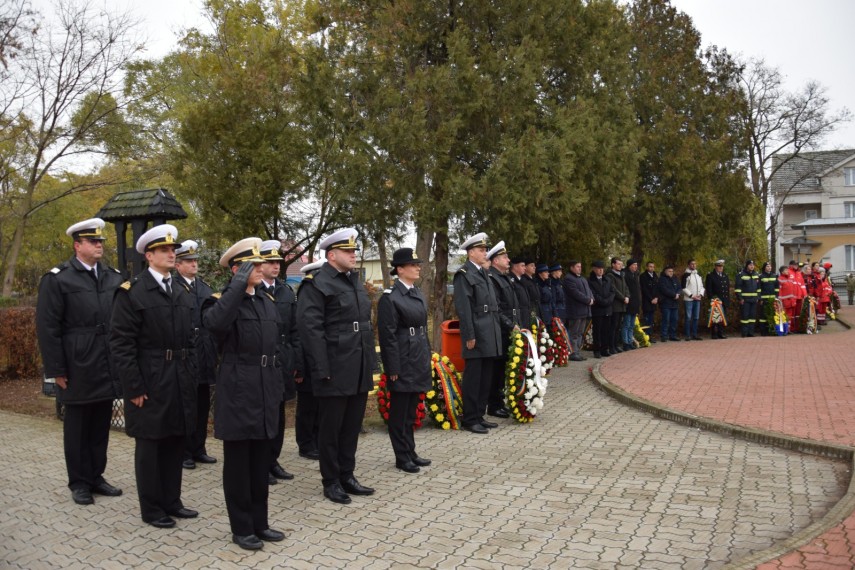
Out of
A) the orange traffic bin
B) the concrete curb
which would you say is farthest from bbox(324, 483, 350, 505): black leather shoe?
the orange traffic bin

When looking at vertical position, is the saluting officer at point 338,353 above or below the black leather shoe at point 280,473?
above

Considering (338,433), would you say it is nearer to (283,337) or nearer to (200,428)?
(283,337)

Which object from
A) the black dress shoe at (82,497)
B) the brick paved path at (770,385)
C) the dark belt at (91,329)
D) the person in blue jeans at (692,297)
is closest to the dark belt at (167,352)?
the dark belt at (91,329)

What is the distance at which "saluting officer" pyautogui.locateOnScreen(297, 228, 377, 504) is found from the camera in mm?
5801

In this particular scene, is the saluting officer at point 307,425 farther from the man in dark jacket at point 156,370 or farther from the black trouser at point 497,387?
the black trouser at point 497,387

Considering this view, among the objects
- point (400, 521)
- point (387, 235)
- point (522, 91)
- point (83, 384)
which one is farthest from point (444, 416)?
point (522, 91)

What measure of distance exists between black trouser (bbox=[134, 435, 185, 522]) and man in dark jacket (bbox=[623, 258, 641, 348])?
1234 centimetres

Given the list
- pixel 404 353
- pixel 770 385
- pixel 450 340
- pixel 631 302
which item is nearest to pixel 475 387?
pixel 404 353

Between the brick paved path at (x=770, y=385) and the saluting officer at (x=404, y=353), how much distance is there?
132 inches

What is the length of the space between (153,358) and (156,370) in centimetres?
9

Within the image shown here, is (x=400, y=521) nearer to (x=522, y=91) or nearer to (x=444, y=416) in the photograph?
(x=444, y=416)

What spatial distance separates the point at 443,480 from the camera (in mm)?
6367

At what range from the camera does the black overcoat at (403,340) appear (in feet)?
21.8

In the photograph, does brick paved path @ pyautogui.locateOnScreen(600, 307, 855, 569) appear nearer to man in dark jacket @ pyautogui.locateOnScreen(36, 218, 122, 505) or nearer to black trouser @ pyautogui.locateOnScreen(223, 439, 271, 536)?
black trouser @ pyautogui.locateOnScreen(223, 439, 271, 536)
